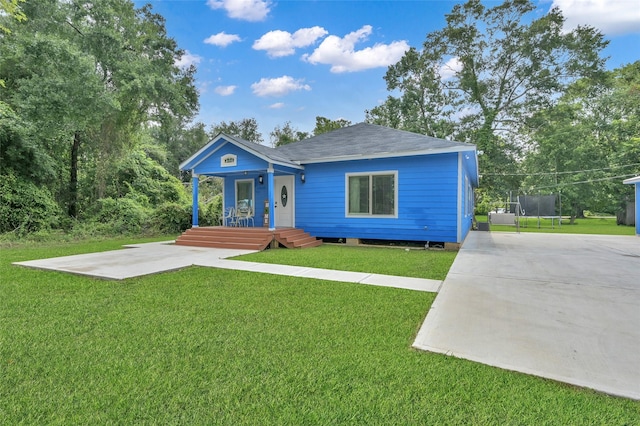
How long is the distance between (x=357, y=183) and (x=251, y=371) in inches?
312

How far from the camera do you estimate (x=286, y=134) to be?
31.8m

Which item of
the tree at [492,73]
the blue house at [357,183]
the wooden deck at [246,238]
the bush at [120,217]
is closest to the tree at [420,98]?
the tree at [492,73]

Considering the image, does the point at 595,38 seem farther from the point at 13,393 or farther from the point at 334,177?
the point at 13,393

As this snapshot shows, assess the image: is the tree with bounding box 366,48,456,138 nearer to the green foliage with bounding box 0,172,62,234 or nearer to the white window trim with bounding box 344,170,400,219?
the white window trim with bounding box 344,170,400,219

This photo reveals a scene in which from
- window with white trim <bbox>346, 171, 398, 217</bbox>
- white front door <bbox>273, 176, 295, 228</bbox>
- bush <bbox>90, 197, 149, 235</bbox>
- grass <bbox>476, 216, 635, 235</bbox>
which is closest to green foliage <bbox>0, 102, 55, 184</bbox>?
bush <bbox>90, 197, 149, 235</bbox>

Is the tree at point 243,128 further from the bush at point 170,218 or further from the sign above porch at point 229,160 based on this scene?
the sign above porch at point 229,160

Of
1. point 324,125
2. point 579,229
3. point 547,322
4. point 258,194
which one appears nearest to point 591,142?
point 579,229

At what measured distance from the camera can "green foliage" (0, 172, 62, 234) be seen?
10953 millimetres

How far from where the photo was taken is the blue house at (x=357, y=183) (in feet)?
28.5

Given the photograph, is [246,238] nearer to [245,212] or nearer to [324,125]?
[245,212]

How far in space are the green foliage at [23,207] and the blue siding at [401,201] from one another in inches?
387

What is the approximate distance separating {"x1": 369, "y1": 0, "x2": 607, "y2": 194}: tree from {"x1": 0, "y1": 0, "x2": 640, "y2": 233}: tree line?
8 centimetres

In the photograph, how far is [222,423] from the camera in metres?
1.69

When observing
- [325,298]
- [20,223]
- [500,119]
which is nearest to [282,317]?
[325,298]
